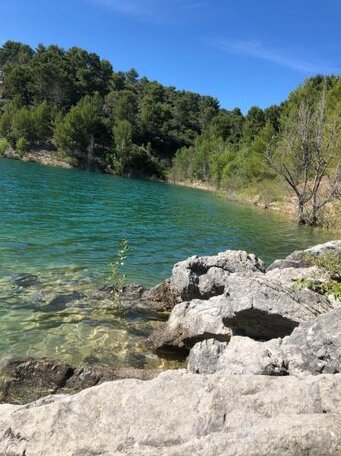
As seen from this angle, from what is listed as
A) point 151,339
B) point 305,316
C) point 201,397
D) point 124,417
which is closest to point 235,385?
point 201,397

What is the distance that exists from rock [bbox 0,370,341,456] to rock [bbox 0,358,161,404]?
2.55 metres

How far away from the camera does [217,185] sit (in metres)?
94.7

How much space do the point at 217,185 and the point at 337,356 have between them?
8969 cm

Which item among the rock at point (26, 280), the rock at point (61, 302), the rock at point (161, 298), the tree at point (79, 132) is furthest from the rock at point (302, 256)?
the tree at point (79, 132)

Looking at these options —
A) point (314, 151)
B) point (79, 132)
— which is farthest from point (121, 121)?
point (314, 151)

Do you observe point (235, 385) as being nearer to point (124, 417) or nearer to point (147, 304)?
point (124, 417)

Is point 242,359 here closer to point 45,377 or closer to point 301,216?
point 45,377

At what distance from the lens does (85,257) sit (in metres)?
17.1

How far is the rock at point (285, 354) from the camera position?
245 inches

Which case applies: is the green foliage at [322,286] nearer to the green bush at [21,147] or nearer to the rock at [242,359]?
the rock at [242,359]

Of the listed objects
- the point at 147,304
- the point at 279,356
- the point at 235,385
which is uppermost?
the point at 235,385

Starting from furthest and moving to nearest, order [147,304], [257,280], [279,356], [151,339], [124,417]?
[147,304] < [151,339] < [257,280] < [279,356] < [124,417]

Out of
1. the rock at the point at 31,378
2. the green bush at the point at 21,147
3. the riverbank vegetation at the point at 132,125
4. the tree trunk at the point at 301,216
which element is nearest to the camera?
A: the rock at the point at 31,378

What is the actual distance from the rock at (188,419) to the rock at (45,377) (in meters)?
2.55
